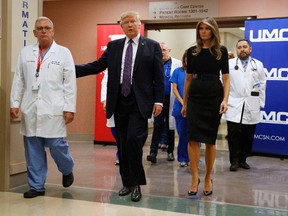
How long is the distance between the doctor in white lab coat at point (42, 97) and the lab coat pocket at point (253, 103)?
94.0 inches

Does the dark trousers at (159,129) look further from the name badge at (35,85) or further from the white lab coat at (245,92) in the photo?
the name badge at (35,85)

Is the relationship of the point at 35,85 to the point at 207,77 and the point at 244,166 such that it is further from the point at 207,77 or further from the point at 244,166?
the point at 244,166

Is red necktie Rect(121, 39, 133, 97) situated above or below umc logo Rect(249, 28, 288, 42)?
below

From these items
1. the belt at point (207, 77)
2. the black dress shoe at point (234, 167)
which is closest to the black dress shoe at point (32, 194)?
the belt at point (207, 77)

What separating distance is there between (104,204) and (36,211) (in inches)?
20.9

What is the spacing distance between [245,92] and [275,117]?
1.24 meters

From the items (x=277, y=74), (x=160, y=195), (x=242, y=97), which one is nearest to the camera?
(x=160, y=195)

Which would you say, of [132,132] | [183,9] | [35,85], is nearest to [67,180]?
[132,132]

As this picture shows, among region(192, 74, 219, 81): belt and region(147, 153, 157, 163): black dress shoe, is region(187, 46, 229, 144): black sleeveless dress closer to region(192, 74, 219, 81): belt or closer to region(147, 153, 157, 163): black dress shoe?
region(192, 74, 219, 81): belt

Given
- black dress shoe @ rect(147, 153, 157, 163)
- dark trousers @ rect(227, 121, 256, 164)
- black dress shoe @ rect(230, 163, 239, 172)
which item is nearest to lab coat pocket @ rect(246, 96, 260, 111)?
dark trousers @ rect(227, 121, 256, 164)

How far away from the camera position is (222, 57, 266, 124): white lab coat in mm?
4926

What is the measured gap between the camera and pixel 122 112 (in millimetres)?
3447

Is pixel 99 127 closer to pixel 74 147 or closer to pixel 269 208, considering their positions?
pixel 74 147

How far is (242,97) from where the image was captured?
497 cm
